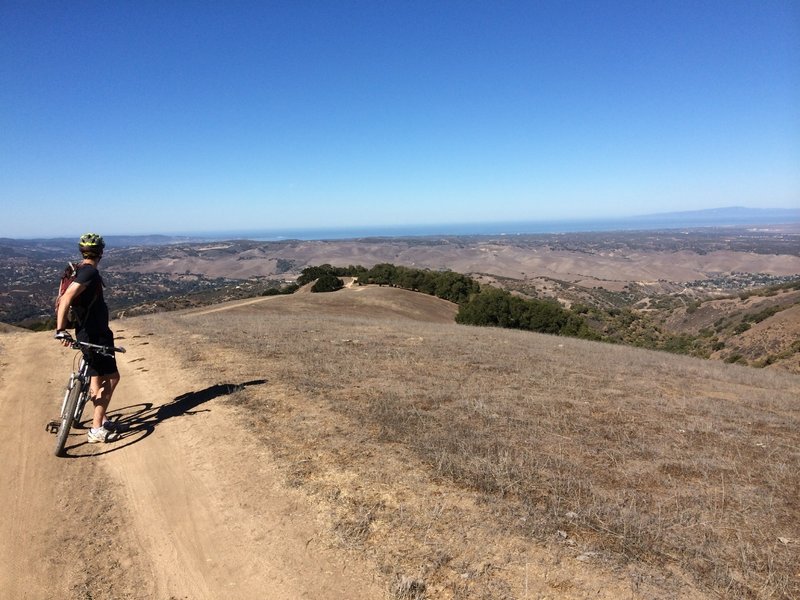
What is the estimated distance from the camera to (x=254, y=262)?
527 ft

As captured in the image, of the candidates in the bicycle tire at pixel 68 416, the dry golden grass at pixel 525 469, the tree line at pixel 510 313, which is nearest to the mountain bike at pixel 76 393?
the bicycle tire at pixel 68 416

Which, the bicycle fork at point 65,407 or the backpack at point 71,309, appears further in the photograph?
the bicycle fork at point 65,407

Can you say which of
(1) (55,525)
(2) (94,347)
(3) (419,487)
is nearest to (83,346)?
(2) (94,347)

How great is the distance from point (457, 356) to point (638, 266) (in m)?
145

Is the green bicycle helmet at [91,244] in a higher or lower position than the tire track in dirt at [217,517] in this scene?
higher

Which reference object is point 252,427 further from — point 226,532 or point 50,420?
point 50,420

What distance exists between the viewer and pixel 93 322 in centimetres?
585

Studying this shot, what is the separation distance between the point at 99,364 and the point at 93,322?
0.55 meters

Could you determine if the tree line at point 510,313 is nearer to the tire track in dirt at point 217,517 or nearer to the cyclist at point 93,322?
the tire track in dirt at point 217,517

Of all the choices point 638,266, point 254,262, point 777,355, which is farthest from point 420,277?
point 254,262

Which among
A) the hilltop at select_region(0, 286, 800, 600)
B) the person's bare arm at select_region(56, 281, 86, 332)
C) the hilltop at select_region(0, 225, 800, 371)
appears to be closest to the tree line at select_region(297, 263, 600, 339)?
the hilltop at select_region(0, 225, 800, 371)

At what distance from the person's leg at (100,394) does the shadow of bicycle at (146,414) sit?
0.31 m

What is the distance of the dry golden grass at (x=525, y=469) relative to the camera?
3799 mm

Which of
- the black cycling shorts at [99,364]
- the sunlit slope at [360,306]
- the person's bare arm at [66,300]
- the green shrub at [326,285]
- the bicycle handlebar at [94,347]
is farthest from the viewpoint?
the green shrub at [326,285]
